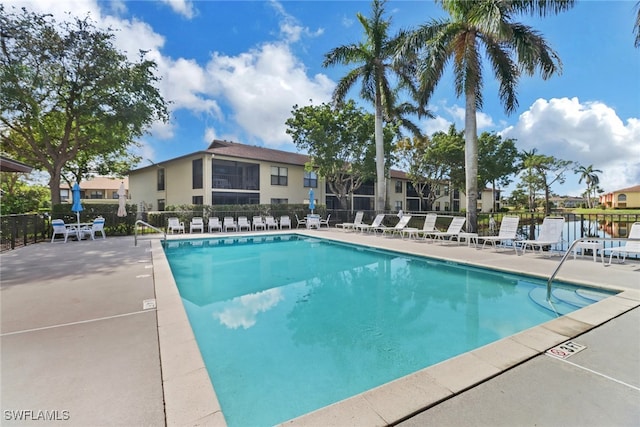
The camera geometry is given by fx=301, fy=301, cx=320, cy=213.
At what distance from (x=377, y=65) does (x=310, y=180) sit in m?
12.3

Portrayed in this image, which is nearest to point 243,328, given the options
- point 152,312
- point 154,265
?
point 152,312

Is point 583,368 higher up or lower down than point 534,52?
lower down

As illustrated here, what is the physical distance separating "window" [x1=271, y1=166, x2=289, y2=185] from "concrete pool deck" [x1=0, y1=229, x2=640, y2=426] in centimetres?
2030

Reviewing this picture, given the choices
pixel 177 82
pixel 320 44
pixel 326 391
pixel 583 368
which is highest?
pixel 320 44

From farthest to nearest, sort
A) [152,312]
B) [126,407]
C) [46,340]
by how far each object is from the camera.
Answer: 1. [152,312]
2. [46,340]
3. [126,407]

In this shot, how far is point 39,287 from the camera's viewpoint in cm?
564

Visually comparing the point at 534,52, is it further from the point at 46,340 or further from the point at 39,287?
the point at 39,287

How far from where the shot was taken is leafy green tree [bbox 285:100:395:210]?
1972 centimetres

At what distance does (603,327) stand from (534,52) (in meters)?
11.1

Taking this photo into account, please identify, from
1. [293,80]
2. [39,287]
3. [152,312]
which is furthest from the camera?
[293,80]

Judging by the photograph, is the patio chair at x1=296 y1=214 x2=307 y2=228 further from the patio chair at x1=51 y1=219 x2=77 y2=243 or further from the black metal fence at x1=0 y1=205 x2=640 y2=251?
the patio chair at x1=51 y1=219 x2=77 y2=243

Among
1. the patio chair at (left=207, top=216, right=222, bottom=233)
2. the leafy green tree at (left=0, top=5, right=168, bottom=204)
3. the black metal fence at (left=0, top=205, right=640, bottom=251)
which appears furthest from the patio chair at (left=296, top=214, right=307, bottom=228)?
the leafy green tree at (left=0, top=5, right=168, bottom=204)

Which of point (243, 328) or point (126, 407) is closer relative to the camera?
point (126, 407)

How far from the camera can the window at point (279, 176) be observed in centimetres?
2473
